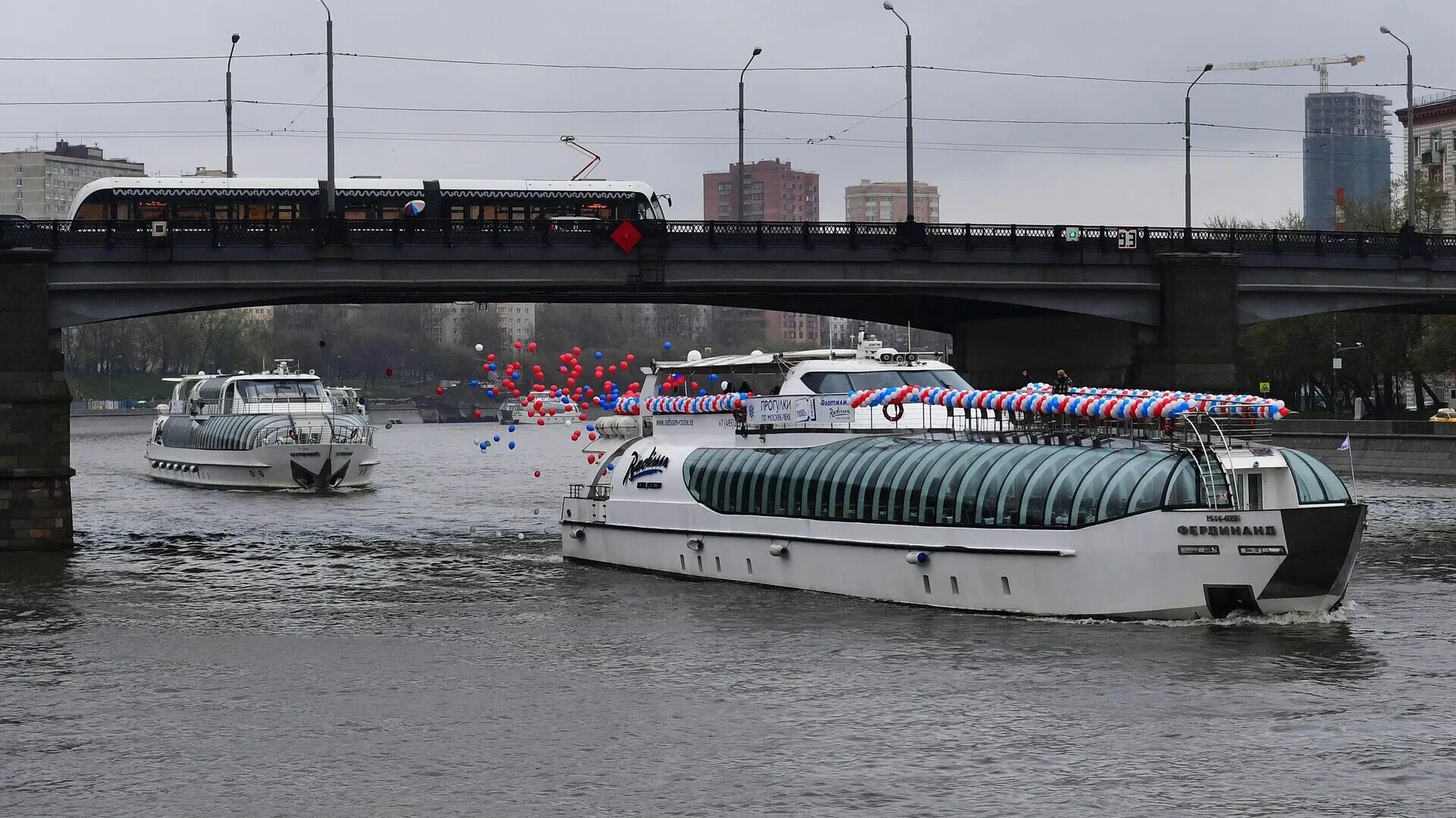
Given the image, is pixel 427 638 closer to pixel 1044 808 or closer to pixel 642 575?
pixel 642 575

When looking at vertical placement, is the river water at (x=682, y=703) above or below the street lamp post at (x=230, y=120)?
below

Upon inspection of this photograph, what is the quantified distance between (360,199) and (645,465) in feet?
74.1

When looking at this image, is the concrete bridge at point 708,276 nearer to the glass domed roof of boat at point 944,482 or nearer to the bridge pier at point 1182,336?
the bridge pier at point 1182,336

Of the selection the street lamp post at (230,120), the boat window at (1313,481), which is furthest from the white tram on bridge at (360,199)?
the boat window at (1313,481)

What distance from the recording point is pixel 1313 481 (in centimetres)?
3262

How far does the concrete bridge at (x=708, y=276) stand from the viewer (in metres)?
51.2

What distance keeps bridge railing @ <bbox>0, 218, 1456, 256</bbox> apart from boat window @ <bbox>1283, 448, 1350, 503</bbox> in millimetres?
23225

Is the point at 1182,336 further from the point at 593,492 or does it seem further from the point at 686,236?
the point at 593,492

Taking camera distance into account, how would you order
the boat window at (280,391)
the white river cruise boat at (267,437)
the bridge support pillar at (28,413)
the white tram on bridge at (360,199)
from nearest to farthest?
the bridge support pillar at (28,413), the white tram on bridge at (360,199), the white river cruise boat at (267,437), the boat window at (280,391)

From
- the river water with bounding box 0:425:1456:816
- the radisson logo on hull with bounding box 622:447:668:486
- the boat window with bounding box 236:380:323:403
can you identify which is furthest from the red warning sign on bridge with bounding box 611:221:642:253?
the boat window with bounding box 236:380:323:403

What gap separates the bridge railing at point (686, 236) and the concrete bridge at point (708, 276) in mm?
60

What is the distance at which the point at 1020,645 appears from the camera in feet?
103

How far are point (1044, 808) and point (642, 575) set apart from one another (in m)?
23.4

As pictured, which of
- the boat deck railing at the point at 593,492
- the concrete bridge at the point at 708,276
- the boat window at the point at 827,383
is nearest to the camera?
the boat window at the point at 827,383
